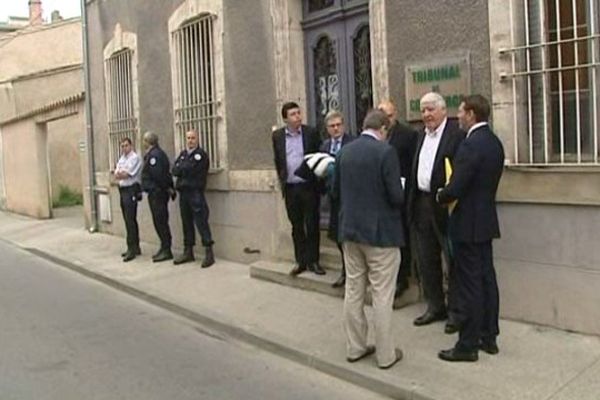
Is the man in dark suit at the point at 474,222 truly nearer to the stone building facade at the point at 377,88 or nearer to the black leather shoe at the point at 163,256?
the stone building facade at the point at 377,88

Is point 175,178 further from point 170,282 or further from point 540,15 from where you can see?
point 540,15

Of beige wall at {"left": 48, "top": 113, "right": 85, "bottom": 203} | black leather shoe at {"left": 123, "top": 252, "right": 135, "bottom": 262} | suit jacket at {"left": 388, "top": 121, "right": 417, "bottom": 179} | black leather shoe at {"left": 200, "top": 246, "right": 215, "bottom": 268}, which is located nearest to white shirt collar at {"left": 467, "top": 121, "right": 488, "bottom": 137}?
suit jacket at {"left": 388, "top": 121, "right": 417, "bottom": 179}

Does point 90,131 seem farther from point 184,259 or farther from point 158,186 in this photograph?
point 184,259

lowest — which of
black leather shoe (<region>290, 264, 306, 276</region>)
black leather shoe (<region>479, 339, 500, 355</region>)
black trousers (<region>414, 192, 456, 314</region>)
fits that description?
black leather shoe (<region>479, 339, 500, 355</region>)

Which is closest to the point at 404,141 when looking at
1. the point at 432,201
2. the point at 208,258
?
the point at 432,201

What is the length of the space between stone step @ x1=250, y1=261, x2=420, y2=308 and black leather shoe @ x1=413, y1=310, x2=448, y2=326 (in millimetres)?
579

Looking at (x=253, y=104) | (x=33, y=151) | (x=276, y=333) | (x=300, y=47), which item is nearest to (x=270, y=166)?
(x=253, y=104)

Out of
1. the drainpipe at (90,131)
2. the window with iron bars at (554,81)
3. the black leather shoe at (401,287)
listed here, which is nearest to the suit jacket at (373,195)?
the window with iron bars at (554,81)

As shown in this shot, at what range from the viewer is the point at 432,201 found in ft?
20.1

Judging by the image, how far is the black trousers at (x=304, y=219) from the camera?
8109mm

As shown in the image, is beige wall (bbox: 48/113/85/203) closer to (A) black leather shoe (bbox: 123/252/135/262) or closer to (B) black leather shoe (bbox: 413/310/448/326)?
(A) black leather shoe (bbox: 123/252/135/262)

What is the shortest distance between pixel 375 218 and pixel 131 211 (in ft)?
21.8

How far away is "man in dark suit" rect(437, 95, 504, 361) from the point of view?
208 inches

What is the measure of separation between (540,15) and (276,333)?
346cm
